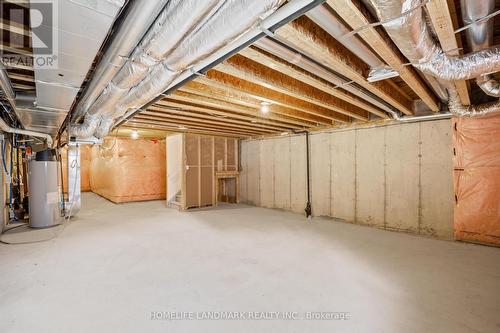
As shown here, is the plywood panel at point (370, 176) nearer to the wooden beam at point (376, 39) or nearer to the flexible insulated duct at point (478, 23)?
the wooden beam at point (376, 39)

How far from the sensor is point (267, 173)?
6.43m

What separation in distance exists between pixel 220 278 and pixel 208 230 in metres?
1.83

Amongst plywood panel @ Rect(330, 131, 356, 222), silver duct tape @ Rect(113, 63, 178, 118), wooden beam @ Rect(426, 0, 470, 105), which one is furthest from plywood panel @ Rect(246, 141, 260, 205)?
wooden beam @ Rect(426, 0, 470, 105)

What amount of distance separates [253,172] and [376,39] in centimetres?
542

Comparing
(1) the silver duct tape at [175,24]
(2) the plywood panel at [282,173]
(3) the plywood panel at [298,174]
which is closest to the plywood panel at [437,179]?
(3) the plywood panel at [298,174]

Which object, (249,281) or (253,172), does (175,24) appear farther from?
(253,172)

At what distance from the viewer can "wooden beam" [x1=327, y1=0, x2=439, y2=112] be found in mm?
1330

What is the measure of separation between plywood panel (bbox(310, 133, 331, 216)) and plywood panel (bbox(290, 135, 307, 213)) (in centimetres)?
24

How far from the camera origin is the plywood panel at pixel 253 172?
6715 mm

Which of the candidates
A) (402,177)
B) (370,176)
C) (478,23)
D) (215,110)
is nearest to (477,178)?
(402,177)

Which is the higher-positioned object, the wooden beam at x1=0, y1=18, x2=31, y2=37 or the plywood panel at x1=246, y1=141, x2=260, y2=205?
the wooden beam at x1=0, y1=18, x2=31, y2=37

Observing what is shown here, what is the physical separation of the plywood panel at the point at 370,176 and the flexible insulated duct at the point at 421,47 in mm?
2482

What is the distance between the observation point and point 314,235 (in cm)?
381

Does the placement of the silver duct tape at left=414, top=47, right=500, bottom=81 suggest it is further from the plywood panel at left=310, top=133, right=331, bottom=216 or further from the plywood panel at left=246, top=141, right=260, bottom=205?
the plywood panel at left=246, top=141, right=260, bottom=205
